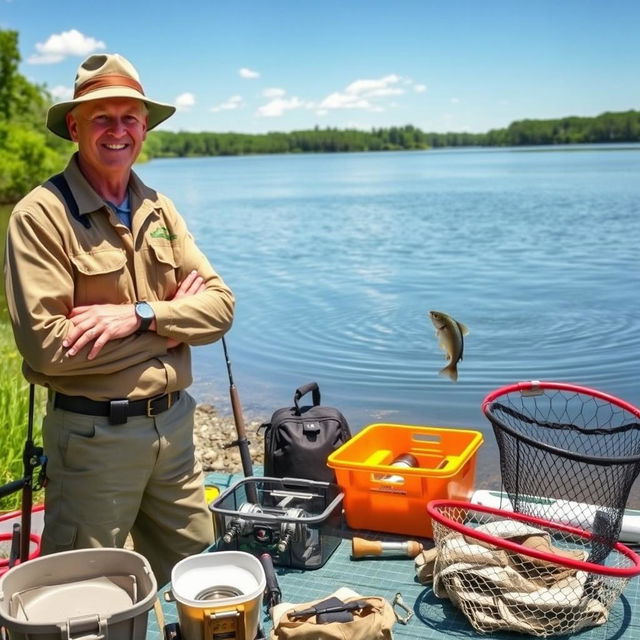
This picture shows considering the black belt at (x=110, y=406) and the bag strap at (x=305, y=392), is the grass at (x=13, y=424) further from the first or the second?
the black belt at (x=110, y=406)

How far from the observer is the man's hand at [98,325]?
3.00 meters

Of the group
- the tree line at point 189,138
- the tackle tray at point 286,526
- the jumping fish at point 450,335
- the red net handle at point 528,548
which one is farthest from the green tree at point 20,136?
the red net handle at point 528,548

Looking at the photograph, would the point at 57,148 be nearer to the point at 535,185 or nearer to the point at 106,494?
the point at 535,185

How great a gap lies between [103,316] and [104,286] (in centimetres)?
16

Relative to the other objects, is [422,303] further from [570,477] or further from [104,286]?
[104,286]

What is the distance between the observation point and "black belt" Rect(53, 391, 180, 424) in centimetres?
314

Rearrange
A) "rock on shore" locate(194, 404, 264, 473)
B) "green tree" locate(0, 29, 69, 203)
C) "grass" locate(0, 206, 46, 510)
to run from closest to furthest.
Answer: "grass" locate(0, 206, 46, 510), "rock on shore" locate(194, 404, 264, 473), "green tree" locate(0, 29, 69, 203)

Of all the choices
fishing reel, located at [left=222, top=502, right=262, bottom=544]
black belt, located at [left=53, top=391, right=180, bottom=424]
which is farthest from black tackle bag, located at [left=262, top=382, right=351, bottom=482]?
black belt, located at [left=53, top=391, right=180, bottom=424]

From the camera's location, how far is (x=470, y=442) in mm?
4281

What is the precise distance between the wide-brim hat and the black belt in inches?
41.3

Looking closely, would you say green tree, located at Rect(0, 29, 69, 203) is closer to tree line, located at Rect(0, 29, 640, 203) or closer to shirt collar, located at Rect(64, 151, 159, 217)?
tree line, located at Rect(0, 29, 640, 203)

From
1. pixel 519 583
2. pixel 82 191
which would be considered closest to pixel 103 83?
pixel 82 191

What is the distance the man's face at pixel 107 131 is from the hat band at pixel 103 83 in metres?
0.06

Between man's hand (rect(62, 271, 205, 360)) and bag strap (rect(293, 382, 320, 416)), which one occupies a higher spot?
man's hand (rect(62, 271, 205, 360))
